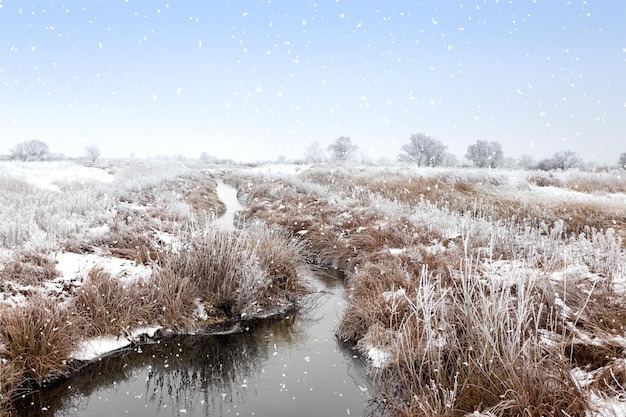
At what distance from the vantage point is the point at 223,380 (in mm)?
5289

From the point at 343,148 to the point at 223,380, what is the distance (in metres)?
79.4

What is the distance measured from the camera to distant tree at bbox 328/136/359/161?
8300 cm

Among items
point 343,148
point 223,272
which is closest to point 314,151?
point 343,148

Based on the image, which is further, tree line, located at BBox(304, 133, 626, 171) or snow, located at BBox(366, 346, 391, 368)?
tree line, located at BBox(304, 133, 626, 171)

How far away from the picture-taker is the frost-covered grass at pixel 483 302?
12.8 feet

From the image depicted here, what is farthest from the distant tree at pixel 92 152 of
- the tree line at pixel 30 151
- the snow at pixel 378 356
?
the snow at pixel 378 356

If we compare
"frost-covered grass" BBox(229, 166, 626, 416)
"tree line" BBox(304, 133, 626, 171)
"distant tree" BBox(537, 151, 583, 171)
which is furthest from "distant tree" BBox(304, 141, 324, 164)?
"frost-covered grass" BBox(229, 166, 626, 416)

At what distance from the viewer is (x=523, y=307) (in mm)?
4090

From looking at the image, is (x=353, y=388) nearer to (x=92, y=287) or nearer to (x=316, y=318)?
(x=316, y=318)

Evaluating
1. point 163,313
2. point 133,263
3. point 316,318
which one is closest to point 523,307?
point 316,318

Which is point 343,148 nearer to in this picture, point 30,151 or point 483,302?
point 30,151

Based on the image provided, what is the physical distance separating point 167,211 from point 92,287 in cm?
693

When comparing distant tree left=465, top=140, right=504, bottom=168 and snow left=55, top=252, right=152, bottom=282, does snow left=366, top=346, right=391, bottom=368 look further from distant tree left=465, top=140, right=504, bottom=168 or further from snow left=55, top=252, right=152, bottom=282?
distant tree left=465, top=140, right=504, bottom=168

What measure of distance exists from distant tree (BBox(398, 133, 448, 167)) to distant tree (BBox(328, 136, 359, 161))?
12797mm
